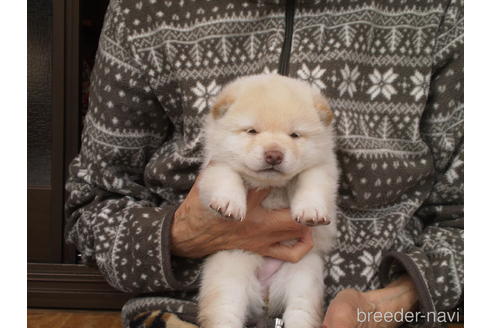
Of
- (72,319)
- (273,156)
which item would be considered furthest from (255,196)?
(72,319)

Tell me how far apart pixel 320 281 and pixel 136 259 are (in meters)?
0.50

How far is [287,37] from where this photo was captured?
Result: 4.56 feet

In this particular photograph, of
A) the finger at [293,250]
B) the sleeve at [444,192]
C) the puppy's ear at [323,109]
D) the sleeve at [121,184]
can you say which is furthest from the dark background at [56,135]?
the sleeve at [444,192]

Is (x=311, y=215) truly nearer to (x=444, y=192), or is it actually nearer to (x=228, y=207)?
(x=228, y=207)

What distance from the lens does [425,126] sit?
4.85 ft

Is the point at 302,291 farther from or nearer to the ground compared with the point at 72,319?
farther from the ground

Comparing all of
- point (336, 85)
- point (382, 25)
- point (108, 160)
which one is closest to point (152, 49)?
point (108, 160)

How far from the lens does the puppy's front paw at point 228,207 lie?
3.77ft

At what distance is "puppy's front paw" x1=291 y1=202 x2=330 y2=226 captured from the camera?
45.3 inches

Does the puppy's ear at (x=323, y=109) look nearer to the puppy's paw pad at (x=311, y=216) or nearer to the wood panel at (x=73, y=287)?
the puppy's paw pad at (x=311, y=216)

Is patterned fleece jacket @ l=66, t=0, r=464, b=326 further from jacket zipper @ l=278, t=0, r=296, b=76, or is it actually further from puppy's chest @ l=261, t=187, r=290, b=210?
puppy's chest @ l=261, t=187, r=290, b=210

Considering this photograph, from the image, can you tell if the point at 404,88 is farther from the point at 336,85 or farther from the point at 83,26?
the point at 83,26

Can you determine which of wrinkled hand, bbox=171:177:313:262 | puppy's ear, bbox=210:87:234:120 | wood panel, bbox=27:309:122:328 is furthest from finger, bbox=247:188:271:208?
wood panel, bbox=27:309:122:328

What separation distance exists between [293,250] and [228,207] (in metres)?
0.25
